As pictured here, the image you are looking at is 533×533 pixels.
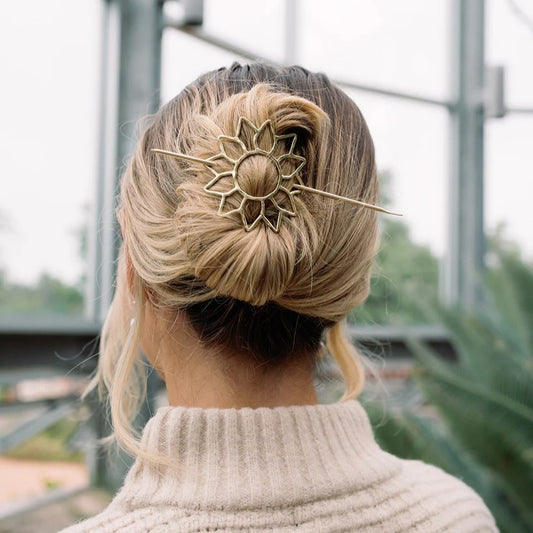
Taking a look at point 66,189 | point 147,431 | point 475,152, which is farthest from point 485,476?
point 475,152

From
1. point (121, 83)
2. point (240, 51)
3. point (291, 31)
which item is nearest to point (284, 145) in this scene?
point (121, 83)

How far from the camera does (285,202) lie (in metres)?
0.96

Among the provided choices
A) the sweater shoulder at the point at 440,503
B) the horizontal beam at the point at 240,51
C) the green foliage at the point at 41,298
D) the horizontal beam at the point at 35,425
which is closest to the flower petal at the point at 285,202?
the sweater shoulder at the point at 440,503

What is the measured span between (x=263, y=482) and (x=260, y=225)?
12.5 inches

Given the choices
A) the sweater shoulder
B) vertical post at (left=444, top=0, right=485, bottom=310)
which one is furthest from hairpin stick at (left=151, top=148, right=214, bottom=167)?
vertical post at (left=444, top=0, right=485, bottom=310)

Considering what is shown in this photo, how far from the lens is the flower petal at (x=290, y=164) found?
37.7 inches

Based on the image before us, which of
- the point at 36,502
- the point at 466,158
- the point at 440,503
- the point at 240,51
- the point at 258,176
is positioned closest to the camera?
the point at 258,176

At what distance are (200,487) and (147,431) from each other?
4.8 inches

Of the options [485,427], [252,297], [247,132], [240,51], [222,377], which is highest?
[240,51]

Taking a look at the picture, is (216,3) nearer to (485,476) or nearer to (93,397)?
(93,397)

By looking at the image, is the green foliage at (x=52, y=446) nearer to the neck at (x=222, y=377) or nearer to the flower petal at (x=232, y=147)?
the neck at (x=222, y=377)

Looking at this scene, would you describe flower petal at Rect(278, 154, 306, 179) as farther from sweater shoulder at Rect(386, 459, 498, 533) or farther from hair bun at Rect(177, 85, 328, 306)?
sweater shoulder at Rect(386, 459, 498, 533)

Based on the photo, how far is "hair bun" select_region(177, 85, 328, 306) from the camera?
93 cm

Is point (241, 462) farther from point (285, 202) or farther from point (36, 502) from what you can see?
point (36, 502)
